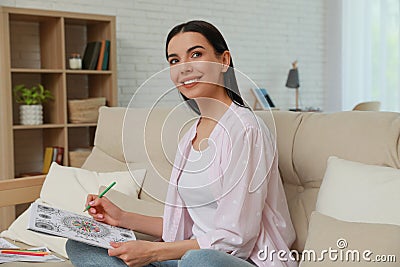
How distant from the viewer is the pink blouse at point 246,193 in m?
1.56

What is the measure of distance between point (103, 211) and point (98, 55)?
2382mm

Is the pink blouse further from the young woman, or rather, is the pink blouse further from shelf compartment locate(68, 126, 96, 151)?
shelf compartment locate(68, 126, 96, 151)

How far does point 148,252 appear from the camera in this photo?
1.59m

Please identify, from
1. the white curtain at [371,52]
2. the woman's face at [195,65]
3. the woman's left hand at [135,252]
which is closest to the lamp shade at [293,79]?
the white curtain at [371,52]

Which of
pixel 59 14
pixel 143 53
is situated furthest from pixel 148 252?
pixel 143 53

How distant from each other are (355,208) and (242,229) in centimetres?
34

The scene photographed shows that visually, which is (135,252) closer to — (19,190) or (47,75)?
(19,190)

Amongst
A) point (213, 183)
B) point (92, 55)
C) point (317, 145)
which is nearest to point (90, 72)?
point (92, 55)

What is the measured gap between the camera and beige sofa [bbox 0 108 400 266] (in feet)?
5.78

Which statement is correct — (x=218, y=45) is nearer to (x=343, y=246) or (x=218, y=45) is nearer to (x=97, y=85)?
(x=343, y=246)

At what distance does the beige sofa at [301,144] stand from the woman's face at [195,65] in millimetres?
197

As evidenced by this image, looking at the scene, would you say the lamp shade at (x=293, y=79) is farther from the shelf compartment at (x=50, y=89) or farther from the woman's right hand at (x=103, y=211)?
the woman's right hand at (x=103, y=211)

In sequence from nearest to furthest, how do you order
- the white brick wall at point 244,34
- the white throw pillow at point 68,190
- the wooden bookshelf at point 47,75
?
the white throw pillow at point 68,190 → the wooden bookshelf at point 47,75 → the white brick wall at point 244,34

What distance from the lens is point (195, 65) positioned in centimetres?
163
